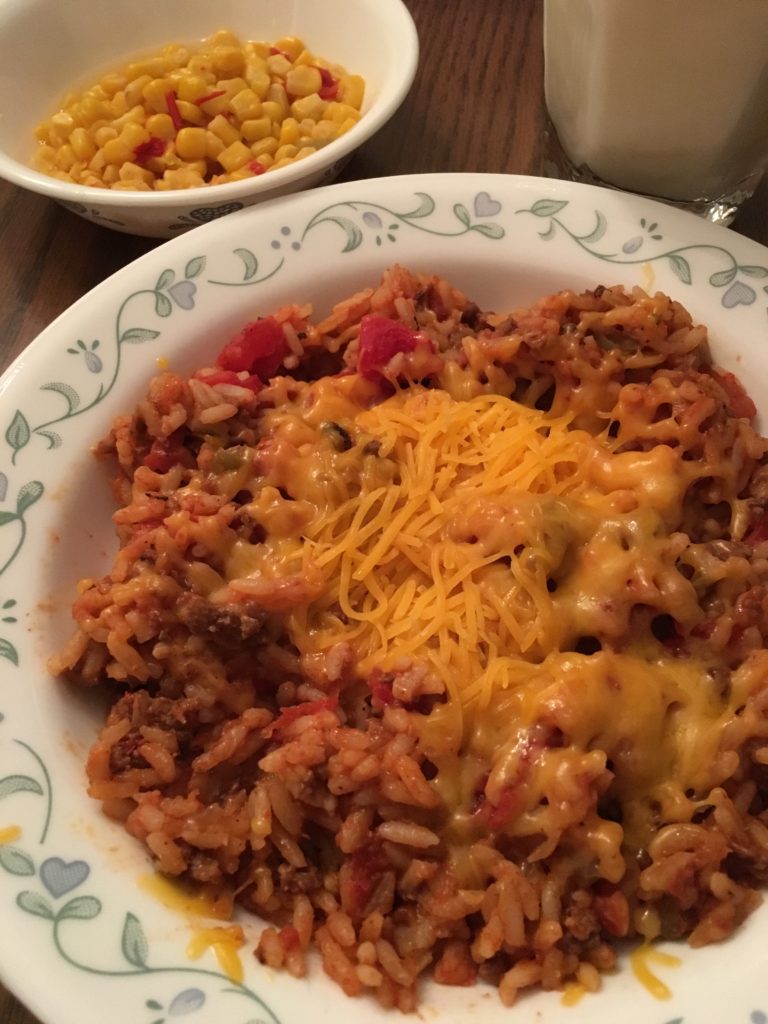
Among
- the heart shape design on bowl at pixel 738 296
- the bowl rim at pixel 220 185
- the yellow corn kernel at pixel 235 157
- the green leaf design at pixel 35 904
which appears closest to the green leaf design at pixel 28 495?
the green leaf design at pixel 35 904

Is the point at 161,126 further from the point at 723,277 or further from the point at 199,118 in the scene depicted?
the point at 723,277

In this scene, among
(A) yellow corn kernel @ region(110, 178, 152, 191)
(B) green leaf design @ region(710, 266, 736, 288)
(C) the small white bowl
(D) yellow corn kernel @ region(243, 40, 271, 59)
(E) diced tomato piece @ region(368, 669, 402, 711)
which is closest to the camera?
(E) diced tomato piece @ region(368, 669, 402, 711)

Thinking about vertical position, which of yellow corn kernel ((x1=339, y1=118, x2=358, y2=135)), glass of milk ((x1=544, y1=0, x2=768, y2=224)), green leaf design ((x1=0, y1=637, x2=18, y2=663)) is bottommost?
green leaf design ((x1=0, y1=637, x2=18, y2=663))

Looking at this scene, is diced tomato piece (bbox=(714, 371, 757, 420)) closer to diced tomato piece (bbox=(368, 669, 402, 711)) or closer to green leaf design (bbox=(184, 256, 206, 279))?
diced tomato piece (bbox=(368, 669, 402, 711))

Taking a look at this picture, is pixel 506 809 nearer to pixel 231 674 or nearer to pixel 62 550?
pixel 231 674

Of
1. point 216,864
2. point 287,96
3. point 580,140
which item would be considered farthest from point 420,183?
point 216,864

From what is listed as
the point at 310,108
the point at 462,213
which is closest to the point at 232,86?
the point at 310,108

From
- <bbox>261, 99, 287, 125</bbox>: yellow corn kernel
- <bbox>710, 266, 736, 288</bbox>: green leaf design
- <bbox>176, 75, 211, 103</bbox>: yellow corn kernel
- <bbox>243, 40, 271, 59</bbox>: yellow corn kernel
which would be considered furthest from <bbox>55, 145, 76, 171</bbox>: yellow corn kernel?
<bbox>710, 266, 736, 288</bbox>: green leaf design
